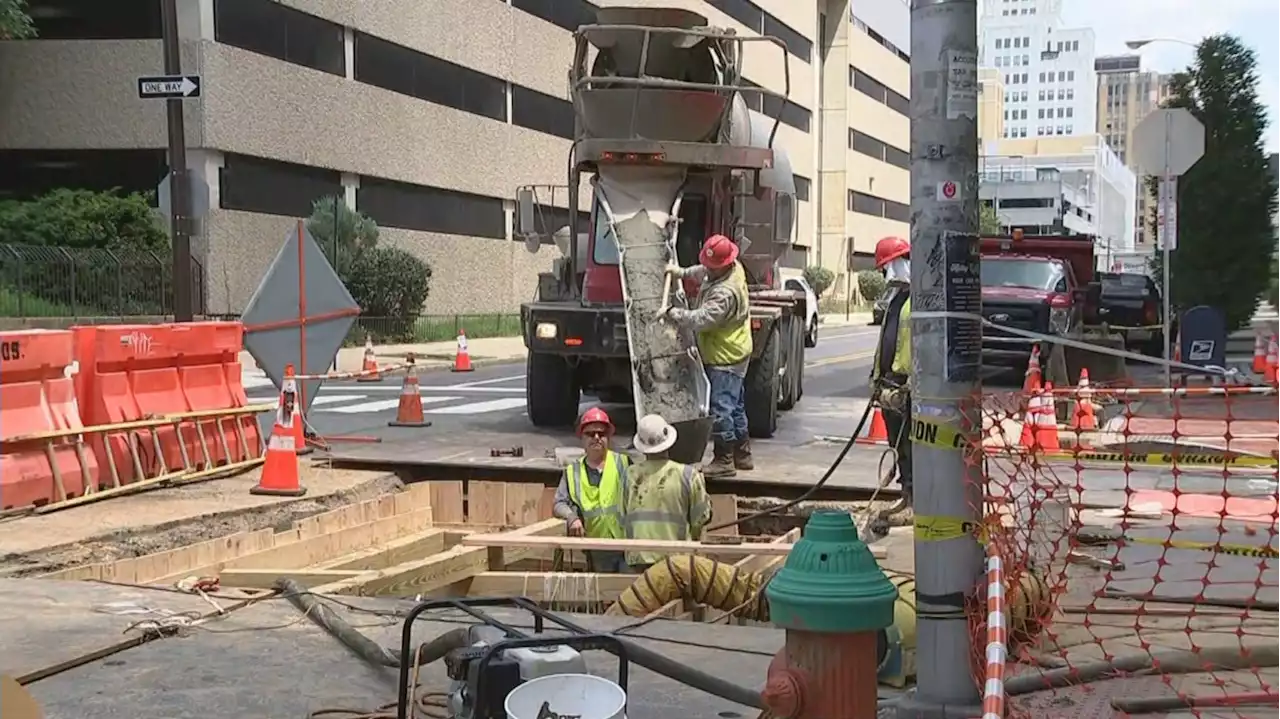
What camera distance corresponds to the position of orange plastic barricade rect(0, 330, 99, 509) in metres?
8.20

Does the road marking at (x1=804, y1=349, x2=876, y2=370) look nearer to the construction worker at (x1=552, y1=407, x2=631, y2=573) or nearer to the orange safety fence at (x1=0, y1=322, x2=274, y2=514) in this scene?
the orange safety fence at (x1=0, y1=322, x2=274, y2=514)

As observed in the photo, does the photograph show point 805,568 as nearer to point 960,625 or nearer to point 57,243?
point 960,625

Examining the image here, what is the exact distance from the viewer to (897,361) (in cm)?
846

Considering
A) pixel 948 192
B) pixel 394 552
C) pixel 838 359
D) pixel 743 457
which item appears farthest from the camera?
pixel 838 359

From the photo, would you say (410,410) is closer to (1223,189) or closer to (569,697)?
(569,697)

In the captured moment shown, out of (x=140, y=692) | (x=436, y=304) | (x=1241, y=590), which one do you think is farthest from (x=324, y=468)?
(x=436, y=304)

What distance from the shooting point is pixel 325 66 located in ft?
101

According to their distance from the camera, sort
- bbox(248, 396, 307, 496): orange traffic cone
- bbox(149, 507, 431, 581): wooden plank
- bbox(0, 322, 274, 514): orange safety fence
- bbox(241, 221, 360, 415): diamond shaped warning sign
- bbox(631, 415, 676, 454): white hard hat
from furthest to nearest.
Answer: bbox(241, 221, 360, 415): diamond shaped warning sign, bbox(248, 396, 307, 496): orange traffic cone, bbox(0, 322, 274, 514): orange safety fence, bbox(149, 507, 431, 581): wooden plank, bbox(631, 415, 676, 454): white hard hat

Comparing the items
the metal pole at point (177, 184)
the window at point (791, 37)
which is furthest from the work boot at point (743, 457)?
the window at point (791, 37)

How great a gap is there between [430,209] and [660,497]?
29200 millimetres

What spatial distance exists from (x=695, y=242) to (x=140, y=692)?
814 centimetres

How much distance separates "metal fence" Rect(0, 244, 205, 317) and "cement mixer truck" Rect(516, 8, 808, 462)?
14576mm

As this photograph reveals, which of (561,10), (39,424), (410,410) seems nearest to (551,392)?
(410,410)

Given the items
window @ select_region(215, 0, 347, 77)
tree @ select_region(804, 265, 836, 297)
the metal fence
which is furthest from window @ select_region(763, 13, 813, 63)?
the metal fence
